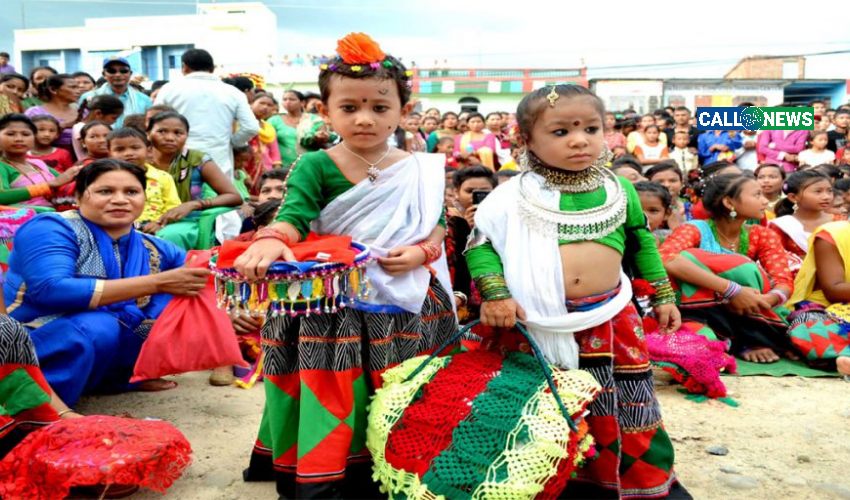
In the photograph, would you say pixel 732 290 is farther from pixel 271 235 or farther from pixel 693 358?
pixel 271 235

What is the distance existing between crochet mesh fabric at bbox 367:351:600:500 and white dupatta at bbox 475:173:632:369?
154 mm

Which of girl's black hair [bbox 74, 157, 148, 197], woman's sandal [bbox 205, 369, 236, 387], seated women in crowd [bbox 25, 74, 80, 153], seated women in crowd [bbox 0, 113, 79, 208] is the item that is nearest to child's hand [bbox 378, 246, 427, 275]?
girl's black hair [bbox 74, 157, 148, 197]

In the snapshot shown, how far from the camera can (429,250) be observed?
103 inches

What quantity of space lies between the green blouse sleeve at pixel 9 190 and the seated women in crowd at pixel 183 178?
3.22ft

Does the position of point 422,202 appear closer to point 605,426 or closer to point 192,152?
point 605,426

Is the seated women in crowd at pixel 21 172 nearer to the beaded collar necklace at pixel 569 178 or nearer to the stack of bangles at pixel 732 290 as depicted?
the beaded collar necklace at pixel 569 178

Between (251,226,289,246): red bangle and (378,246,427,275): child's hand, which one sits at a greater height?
(251,226,289,246): red bangle

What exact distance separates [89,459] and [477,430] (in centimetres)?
152

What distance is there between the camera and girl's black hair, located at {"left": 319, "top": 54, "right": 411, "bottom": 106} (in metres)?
2.49

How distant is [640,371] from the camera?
262 centimetres

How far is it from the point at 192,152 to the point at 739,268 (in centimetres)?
449

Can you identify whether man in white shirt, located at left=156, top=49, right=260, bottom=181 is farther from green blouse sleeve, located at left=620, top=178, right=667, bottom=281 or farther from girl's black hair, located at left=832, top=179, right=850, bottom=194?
girl's black hair, located at left=832, top=179, right=850, bottom=194

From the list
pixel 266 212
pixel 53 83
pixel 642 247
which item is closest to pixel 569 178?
pixel 642 247

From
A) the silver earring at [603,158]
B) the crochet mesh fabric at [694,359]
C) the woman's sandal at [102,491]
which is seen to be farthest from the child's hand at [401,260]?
the crochet mesh fabric at [694,359]
